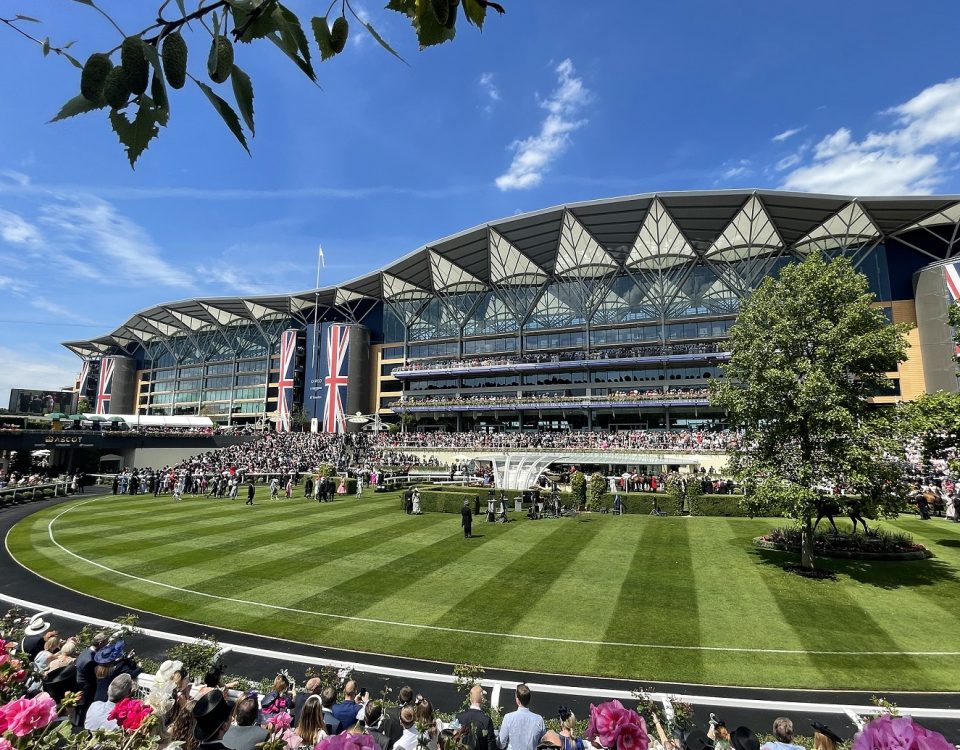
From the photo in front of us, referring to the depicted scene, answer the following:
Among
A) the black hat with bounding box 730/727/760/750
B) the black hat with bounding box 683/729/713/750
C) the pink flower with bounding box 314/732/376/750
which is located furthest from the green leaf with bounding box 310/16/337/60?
the black hat with bounding box 683/729/713/750

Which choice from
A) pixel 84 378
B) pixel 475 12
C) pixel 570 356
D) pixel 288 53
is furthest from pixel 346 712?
pixel 84 378

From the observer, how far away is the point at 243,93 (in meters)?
1.49

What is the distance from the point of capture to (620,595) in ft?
→ 45.7

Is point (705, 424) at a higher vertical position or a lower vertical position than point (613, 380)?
lower

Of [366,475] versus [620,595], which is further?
[366,475]

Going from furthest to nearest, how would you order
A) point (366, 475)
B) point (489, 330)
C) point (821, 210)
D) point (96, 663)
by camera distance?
point (489, 330) < point (821, 210) < point (366, 475) < point (96, 663)

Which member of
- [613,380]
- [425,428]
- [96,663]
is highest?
[613,380]

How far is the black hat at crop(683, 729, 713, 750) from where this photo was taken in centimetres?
563

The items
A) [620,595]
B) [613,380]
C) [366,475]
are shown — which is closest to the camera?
[620,595]

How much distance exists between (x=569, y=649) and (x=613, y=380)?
5280 cm

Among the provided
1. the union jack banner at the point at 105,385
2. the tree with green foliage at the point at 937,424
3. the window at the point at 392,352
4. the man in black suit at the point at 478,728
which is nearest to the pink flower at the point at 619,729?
the man in black suit at the point at 478,728

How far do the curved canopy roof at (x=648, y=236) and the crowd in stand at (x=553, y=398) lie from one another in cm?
1294

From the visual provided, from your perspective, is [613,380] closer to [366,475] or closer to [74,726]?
[366,475]

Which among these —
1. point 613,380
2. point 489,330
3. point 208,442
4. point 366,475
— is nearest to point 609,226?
point 613,380
